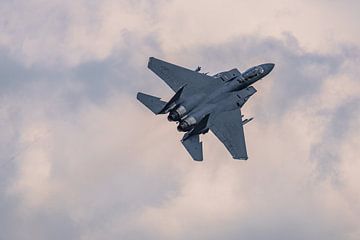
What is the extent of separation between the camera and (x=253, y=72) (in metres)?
152

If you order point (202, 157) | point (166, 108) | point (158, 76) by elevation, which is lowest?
point (202, 157)

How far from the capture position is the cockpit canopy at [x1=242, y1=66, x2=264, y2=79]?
497ft

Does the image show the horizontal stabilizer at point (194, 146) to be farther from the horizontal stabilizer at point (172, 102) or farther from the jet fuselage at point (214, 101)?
the horizontal stabilizer at point (172, 102)

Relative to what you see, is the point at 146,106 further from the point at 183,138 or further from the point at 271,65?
the point at 271,65

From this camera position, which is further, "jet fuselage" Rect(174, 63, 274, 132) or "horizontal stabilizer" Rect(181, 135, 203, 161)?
"jet fuselage" Rect(174, 63, 274, 132)

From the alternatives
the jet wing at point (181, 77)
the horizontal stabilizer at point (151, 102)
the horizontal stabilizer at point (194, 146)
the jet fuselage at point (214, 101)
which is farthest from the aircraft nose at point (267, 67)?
the horizontal stabilizer at point (151, 102)

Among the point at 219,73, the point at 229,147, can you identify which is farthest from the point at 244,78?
the point at 229,147

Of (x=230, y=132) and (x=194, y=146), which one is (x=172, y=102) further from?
(x=230, y=132)

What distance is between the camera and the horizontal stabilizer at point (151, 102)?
142 meters

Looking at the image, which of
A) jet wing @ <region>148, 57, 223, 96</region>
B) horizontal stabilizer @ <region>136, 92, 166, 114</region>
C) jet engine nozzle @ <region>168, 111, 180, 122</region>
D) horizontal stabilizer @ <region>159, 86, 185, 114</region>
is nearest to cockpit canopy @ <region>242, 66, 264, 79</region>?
jet wing @ <region>148, 57, 223, 96</region>

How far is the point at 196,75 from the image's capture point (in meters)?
149

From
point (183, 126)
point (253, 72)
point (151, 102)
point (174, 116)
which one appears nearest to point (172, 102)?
point (174, 116)

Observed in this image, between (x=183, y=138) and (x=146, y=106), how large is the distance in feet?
28.2

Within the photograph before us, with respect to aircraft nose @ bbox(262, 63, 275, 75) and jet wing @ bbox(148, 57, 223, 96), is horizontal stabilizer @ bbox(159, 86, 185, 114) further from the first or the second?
aircraft nose @ bbox(262, 63, 275, 75)
